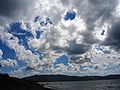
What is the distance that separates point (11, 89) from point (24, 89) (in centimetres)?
1232

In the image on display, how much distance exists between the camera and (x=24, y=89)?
84.0 metres

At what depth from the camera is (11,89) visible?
72062mm

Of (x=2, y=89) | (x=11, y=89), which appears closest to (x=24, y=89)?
(x=11, y=89)

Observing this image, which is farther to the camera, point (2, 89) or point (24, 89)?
point (24, 89)

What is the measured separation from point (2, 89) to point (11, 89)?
5993 mm

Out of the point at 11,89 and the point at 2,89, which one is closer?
the point at 2,89

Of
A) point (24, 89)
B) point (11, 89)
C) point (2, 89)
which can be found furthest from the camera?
point (24, 89)

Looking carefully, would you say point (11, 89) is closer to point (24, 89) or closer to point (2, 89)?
point (2, 89)

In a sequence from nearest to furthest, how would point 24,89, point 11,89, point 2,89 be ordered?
A: point 2,89 → point 11,89 → point 24,89

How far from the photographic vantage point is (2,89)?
2611 inches

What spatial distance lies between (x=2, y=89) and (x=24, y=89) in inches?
721
